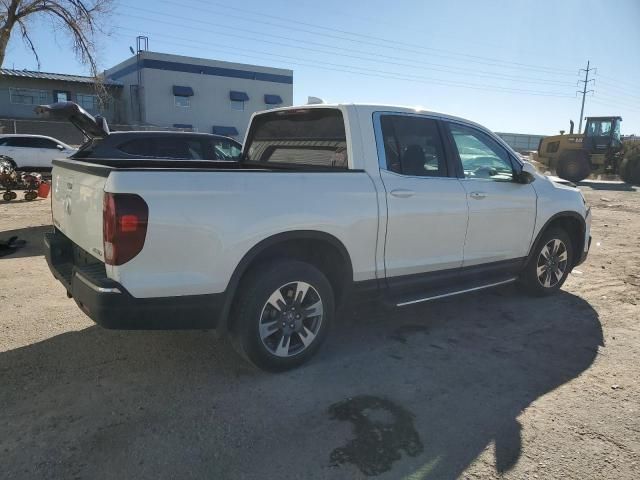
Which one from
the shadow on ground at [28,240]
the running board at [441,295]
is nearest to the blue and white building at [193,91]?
the shadow on ground at [28,240]

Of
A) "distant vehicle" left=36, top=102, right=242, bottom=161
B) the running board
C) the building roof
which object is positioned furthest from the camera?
the building roof

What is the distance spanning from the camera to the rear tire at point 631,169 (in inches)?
853

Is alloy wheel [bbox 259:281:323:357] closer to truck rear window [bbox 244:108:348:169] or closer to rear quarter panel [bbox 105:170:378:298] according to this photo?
rear quarter panel [bbox 105:170:378:298]

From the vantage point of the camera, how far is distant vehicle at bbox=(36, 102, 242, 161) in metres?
8.20

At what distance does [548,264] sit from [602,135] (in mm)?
20044

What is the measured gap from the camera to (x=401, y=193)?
3939 mm

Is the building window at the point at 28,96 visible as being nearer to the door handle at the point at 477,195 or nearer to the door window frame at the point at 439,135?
the door window frame at the point at 439,135

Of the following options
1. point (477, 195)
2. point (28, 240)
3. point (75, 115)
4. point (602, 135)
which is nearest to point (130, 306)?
point (477, 195)

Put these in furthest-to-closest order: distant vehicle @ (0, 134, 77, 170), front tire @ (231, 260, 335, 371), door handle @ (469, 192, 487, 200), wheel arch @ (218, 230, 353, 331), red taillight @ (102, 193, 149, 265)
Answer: distant vehicle @ (0, 134, 77, 170)
door handle @ (469, 192, 487, 200)
front tire @ (231, 260, 335, 371)
wheel arch @ (218, 230, 353, 331)
red taillight @ (102, 193, 149, 265)

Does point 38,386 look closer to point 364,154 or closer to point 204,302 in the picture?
point 204,302

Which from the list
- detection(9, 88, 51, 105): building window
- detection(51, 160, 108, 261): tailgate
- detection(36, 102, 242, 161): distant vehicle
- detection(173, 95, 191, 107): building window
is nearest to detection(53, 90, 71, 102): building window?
detection(9, 88, 51, 105): building window

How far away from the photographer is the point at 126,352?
3906mm

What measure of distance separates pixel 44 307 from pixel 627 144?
25.8m

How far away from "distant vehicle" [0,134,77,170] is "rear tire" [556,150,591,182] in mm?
20027
